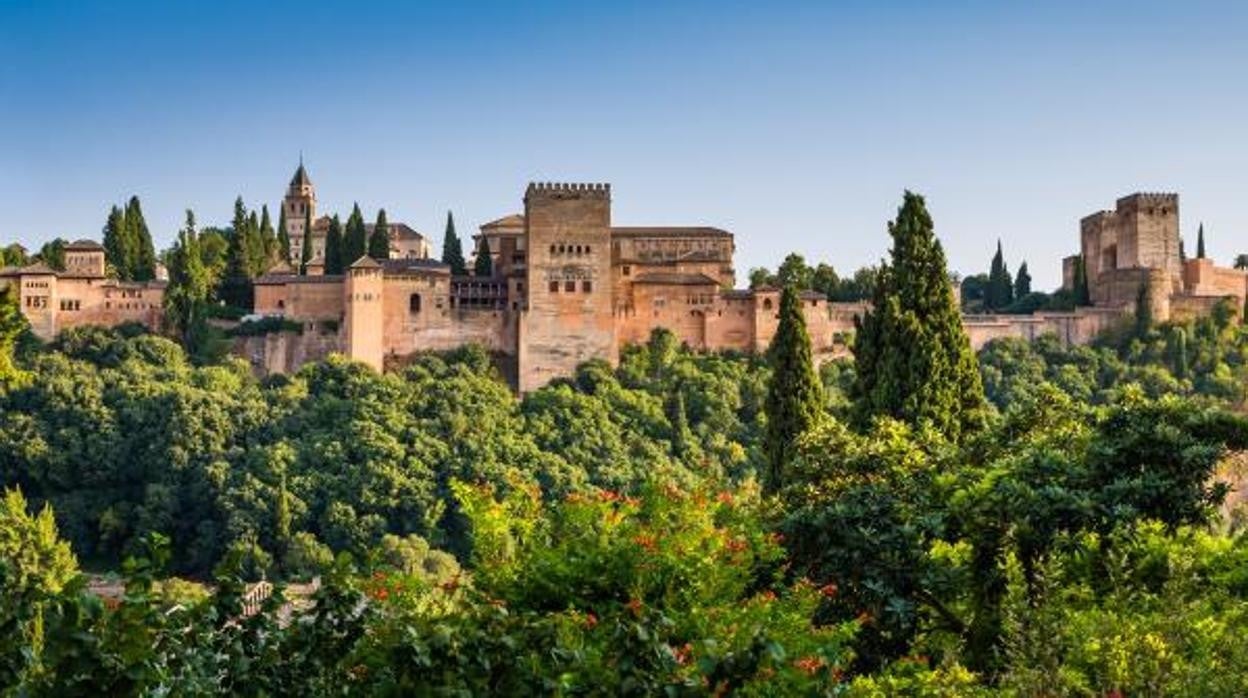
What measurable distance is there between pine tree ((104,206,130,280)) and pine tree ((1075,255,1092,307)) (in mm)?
40464

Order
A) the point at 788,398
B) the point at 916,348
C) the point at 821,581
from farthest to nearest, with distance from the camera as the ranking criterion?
the point at 788,398 → the point at 916,348 → the point at 821,581

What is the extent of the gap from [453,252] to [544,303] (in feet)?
31.9

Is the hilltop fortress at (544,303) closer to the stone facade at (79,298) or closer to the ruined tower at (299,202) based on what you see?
the stone facade at (79,298)

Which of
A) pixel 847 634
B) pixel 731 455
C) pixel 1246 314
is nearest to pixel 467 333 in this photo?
pixel 731 455

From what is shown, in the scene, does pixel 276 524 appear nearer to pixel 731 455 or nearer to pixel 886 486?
pixel 731 455

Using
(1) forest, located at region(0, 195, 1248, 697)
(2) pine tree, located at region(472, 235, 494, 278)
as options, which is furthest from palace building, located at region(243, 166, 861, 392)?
(1) forest, located at region(0, 195, 1248, 697)

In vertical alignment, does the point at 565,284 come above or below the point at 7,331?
above

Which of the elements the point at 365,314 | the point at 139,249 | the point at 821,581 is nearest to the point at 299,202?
the point at 139,249

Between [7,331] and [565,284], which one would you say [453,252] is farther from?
[7,331]

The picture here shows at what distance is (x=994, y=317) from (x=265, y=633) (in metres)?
55.4

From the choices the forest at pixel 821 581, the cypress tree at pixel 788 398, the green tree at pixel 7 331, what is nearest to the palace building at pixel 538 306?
the forest at pixel 821 581

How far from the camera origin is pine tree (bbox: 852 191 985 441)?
867 inches

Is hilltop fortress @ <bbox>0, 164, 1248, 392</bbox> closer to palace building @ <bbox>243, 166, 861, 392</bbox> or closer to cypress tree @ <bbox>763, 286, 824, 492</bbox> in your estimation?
palace building @ <bbox>243, 166, 861, 392</bbox>

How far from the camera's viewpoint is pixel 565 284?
181ft
